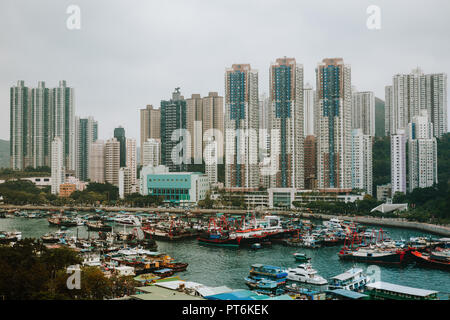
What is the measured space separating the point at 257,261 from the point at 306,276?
1.29 metres

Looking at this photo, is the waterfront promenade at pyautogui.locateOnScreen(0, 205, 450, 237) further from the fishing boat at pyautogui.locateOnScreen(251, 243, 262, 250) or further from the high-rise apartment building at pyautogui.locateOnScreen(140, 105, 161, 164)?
the fishing boat at pyautogui.locateOnScreen(251, 243, 262, 250)

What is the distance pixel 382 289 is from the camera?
3422 millimetres

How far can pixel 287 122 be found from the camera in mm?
10953

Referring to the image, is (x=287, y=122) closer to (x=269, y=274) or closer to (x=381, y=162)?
(x=381, y=162)

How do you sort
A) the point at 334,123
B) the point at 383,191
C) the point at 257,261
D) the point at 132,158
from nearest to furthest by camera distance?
the point at 257,261 → the point at 334,123 → the point at 383,191 → the point at 132,158

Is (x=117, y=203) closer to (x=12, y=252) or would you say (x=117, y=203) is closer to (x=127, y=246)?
(x=127, y=246)

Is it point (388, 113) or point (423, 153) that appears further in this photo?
point (388, 113)

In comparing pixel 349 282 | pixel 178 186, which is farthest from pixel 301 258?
pixel 178 186

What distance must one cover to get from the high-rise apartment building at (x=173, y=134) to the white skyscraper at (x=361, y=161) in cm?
487

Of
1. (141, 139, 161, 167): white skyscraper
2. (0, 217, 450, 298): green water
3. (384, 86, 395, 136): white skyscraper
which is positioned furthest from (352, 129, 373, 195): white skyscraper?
(141, 139, 161, 167): white skyscraper

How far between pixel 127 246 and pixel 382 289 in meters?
3.94

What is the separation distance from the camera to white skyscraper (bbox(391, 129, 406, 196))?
34.9 ft

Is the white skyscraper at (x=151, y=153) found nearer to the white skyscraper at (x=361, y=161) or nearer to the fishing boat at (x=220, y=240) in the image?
the white skyscraper at (x=361, y=161)
